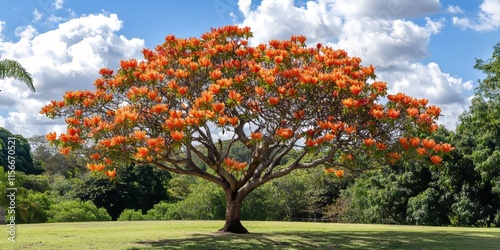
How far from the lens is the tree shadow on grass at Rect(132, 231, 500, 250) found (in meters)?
11.6

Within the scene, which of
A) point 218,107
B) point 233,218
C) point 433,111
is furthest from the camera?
point 233,218

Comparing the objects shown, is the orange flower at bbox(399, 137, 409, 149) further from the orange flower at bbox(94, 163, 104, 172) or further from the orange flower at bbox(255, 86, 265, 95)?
the orange flower at bbox(94, 163, 104, 172)

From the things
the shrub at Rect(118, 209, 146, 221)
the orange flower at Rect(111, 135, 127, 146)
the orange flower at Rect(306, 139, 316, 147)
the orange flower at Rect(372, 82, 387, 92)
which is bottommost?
the shrub at Rect(118, 209, 146, 221)

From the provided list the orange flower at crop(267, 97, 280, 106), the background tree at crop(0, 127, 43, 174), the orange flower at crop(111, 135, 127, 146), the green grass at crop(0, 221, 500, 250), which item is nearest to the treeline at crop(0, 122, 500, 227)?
the background tree at crop(0, 127, 43, 174)

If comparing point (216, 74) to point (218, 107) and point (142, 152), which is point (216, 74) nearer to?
point (218, 107)

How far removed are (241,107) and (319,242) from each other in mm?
3421

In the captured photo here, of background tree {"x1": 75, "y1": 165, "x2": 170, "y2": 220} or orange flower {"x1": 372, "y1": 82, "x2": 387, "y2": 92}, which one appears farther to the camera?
Answer: background tree {"x1": 75, "y1": 165, "x2": 170, "y2": 220}

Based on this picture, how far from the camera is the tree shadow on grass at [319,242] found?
38.0 feet

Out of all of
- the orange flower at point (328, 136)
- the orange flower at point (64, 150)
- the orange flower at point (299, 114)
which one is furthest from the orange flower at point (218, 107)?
the orange flower at point (64, 150)

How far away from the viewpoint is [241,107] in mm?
11906

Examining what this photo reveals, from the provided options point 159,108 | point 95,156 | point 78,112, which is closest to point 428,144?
point 159,108

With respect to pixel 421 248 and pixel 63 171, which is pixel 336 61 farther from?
pixel 63 171

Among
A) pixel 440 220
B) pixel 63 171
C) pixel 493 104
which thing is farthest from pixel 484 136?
pixel 63 171

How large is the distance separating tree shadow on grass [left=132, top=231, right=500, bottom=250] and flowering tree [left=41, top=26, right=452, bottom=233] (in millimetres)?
1624
